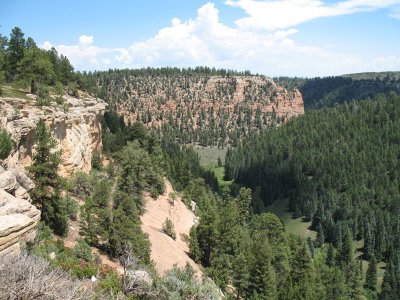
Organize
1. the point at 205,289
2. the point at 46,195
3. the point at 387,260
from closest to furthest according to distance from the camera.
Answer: the point at 205,289 < the point at 46,195 < the point at 387,260

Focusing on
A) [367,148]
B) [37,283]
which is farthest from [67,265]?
[367,148]

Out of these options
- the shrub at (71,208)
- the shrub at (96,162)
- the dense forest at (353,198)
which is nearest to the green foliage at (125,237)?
the shrub at (71,208)

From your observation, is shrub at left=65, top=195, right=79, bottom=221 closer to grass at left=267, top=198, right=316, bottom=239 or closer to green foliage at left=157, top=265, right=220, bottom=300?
green foliage at left=157, top=265, right=220, bottom=300

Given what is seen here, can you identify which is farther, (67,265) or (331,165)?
(331,165)

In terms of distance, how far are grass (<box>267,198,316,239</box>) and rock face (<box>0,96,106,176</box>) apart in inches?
4132

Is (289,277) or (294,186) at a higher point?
(289,277)

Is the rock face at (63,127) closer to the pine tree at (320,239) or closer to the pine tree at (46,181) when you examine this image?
the pine tree at (46,181)

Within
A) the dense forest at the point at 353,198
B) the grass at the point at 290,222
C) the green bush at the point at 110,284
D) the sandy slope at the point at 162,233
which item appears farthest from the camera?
the grass at the point at 290,222

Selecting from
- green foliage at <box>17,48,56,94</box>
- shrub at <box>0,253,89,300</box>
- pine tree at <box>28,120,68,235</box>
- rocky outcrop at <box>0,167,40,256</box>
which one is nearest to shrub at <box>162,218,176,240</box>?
pine tree at <box>28,120,68,235</box>

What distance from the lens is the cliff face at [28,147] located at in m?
23.9

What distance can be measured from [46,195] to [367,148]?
620ft

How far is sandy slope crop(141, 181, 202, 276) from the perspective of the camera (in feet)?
173

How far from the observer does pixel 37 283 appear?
1714 cm

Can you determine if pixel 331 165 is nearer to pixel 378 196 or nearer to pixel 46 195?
pixel 378 196
